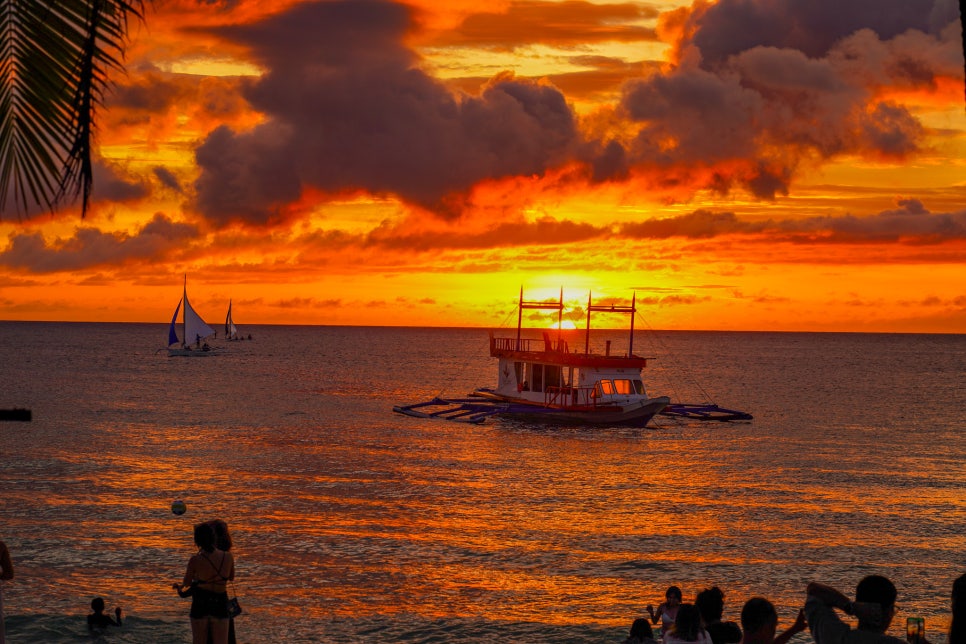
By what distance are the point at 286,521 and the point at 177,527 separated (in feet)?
10.0

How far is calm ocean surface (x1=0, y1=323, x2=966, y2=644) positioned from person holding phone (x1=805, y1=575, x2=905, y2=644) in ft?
46.0

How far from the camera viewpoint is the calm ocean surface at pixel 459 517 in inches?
826

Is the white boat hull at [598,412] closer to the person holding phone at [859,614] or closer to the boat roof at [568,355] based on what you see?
the boat roof at [568,355]

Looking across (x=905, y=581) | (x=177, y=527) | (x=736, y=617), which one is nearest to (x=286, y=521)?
(x=177, y=527)

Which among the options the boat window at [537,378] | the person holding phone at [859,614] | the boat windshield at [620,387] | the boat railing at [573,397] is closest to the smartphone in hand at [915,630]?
the person holding phone at [859,614]

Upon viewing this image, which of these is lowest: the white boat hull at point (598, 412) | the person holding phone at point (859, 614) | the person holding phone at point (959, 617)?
the white boat hull at point (598, 412)

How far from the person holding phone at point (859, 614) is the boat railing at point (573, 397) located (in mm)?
49617

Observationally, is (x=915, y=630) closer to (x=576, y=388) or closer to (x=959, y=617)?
(x=959, y=617)

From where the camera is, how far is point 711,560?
1006 inches

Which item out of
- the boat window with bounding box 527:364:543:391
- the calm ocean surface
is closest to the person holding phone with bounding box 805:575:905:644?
the calm ocean surface

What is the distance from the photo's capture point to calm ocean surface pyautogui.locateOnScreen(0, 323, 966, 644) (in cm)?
2097

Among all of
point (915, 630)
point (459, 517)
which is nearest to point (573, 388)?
point (459, 517)

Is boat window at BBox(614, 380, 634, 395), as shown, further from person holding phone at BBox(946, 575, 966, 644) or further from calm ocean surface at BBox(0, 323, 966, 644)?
person holding phone at BBox(946, 575, 966, 644)

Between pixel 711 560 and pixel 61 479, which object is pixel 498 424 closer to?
pixel 61 479
